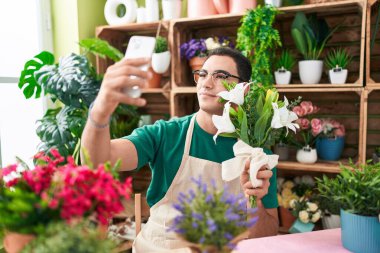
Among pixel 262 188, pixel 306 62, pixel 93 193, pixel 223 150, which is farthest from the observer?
pixel 306 62

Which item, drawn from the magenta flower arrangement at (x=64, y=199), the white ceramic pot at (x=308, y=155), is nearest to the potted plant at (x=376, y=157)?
the white ceramic pot at (x=308, y=155)

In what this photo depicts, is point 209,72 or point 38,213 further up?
point 209,72

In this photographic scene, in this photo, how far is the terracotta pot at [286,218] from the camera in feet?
8.02

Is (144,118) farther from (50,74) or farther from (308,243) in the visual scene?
(308,243)

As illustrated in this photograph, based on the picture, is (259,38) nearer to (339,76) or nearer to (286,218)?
(339,76)

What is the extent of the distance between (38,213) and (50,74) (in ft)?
6.63

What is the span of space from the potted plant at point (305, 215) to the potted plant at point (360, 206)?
118cm

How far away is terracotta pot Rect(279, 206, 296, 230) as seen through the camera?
8.02 feet

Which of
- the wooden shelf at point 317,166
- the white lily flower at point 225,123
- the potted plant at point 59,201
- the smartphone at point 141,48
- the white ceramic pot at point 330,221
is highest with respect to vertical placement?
the smartphone at point 141,48

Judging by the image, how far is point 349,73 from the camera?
2.52 meters

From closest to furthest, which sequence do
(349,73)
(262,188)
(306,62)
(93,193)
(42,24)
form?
(93,193) < (262,188) < (306,62) < (349,73) < (42,24)

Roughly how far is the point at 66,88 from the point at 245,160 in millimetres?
1645

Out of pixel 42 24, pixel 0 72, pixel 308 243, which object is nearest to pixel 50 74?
pixel 0 72

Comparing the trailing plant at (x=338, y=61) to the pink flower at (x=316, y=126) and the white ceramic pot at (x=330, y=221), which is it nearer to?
the pink flower at (x=316, y=126)
